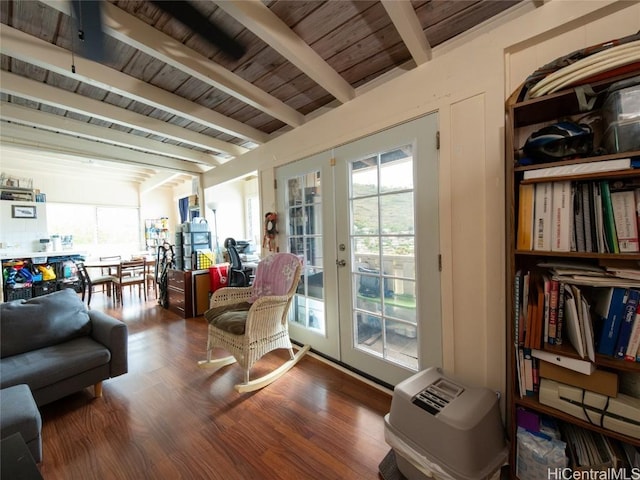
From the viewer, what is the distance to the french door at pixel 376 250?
5.40 feet

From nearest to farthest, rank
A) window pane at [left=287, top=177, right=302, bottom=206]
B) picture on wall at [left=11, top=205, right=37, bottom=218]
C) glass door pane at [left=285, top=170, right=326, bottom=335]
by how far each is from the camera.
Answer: glass door pane at [left=285, top=170, right=326, bottom=335] → window pane at [left=287, top=177, right=302, bottom=206] → picture on wall at [left=11, top=205, right=37, bottom=218]

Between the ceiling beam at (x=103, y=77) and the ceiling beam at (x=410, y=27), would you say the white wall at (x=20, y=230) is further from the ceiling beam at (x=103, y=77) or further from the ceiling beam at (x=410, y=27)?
the ceiling beam at (x=410, y=27)

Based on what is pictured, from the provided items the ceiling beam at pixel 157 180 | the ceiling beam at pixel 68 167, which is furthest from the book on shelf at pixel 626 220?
the ceiling beam at pixel 157 180

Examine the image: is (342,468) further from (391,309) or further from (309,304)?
(309,304)

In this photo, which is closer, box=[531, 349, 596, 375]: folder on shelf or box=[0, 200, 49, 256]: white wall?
box=[531, 349, 596, 375]: folder on shelf

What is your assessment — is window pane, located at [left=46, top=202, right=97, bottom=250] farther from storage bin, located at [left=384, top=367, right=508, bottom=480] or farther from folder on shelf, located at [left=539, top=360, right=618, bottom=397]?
folder on shelf, located at [left=539, top=360, right=618, bottom=397]

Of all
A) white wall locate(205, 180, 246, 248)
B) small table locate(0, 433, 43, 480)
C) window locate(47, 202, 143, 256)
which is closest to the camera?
small table locate(0, 433, 43, 480)

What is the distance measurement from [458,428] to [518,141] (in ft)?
4.63

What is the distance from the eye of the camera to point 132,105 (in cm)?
235

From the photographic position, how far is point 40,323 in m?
1.81

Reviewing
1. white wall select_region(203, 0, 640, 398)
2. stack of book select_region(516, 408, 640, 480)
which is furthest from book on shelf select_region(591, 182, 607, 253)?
stack of book select_region(516, 408, 640, 480)

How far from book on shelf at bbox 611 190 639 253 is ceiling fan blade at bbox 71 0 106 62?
2463 mm

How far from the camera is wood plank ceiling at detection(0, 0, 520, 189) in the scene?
1.32 m

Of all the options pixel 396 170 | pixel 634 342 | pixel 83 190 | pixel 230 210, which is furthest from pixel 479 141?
pixel 83 190
